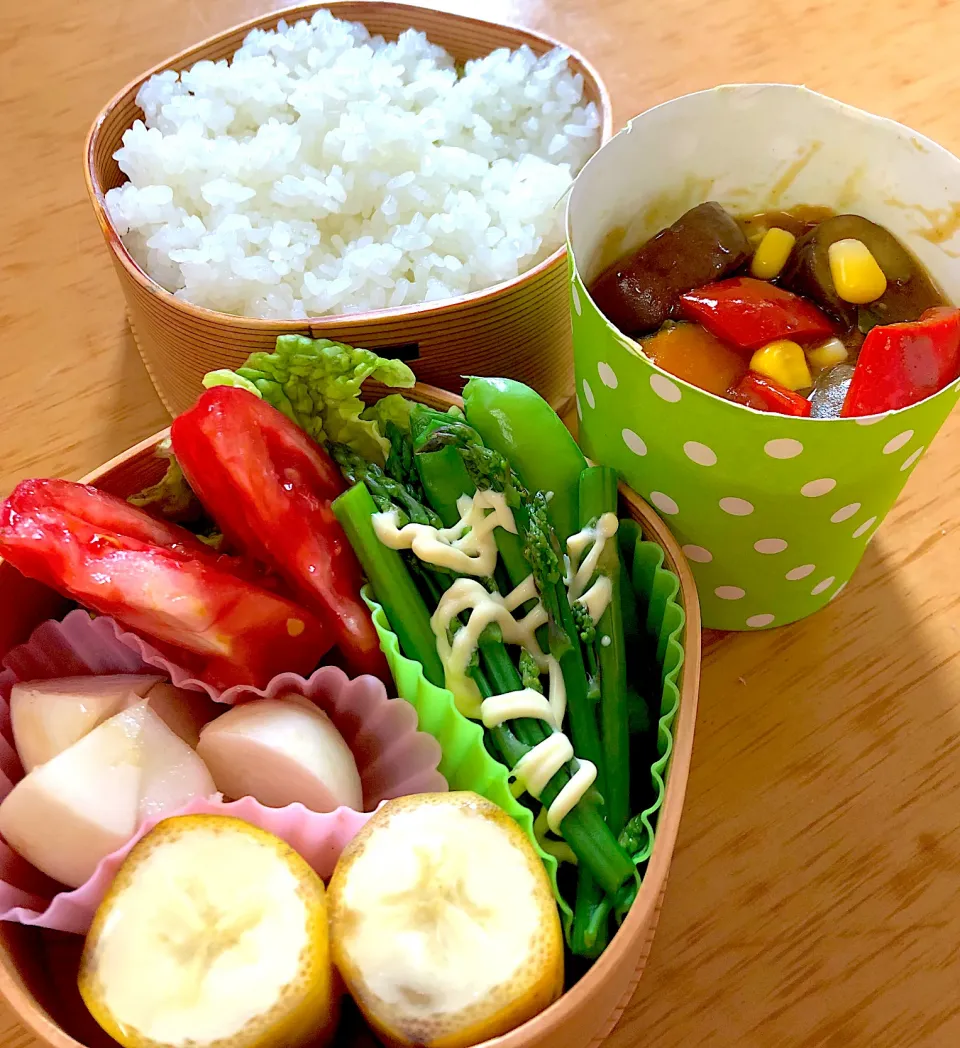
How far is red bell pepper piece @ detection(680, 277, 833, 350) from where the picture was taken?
858 millimetres

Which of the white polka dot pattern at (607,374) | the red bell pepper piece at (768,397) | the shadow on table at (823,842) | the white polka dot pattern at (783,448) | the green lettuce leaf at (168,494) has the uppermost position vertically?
the white polka dot pattern at (607,374)

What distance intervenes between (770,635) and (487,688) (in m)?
0.33

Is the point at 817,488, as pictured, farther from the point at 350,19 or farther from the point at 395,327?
the point at 350,19

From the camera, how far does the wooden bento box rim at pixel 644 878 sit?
0.60 meters

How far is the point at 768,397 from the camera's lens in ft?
2.67

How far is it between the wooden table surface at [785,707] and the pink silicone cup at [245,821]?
16 centimetres

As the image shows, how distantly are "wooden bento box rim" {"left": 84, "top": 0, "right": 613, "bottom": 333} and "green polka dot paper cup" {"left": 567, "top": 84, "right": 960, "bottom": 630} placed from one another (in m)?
0.08

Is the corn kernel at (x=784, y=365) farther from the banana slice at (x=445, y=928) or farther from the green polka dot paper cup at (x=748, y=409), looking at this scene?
the banana slice at (x=445, y=928)

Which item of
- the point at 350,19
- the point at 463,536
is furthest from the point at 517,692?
the point at 350,19

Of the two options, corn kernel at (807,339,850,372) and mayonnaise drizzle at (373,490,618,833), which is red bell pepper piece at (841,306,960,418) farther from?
mayonnaise drizzle at (373,490,618,833)

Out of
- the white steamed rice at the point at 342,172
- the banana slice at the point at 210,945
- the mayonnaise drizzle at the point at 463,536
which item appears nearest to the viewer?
the banana slice at the point at 210,945

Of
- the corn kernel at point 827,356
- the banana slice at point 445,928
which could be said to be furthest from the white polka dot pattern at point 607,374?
the banana slice at point 445,928

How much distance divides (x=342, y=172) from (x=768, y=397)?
56cm

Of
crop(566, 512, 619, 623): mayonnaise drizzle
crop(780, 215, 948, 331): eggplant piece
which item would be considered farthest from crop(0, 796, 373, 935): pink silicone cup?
crop(780, 215, 948, 331): eggplant piece
